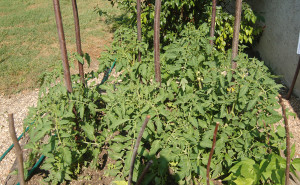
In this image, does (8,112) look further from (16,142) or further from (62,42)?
(16,142)

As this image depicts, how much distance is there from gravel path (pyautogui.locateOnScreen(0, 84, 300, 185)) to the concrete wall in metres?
0.38

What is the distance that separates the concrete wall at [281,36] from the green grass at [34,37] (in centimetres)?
318

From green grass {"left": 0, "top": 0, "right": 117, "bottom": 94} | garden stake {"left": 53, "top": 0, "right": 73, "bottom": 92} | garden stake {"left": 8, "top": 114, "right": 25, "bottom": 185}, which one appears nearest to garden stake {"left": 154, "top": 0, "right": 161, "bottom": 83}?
garden stake {"left": 53, "top": 0, "right": 73, "bottom": 92}

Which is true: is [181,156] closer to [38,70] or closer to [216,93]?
[216,93]

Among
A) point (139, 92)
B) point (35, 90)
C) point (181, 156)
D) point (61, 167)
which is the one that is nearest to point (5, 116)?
point (35, 90)

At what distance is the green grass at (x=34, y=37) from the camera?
16.2ft

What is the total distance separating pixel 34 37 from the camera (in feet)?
22.1

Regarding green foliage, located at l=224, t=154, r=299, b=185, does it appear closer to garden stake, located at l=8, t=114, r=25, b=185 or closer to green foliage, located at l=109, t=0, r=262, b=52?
garden stake, located at l=8, t=114, r=25, b=185

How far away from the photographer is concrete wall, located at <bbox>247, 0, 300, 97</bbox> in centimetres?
394

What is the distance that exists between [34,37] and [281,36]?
5.82m

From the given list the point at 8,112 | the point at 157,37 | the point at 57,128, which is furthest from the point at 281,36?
the point at 8,112

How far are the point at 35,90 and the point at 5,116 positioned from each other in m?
0.74

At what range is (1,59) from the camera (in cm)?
557

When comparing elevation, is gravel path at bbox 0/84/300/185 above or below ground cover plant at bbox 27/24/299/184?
below
